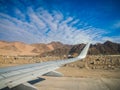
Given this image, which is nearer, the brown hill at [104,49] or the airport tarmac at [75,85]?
the airport tarmac at [75,85]

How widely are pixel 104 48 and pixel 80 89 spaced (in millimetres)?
100743

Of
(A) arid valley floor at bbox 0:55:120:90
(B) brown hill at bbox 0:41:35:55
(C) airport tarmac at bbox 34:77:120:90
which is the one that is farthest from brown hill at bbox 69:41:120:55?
(C) airport tarmac at bbox 34:77:120:90

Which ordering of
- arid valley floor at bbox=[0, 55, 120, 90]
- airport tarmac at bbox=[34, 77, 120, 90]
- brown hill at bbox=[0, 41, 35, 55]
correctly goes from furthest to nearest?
1. brown hill at bbox=[0, 41, 35, 55]
2. arid valley floor at bbox=[0, 55, 120, 90]
3. airport tarmac at bbox=[34, 77, 120, 90]

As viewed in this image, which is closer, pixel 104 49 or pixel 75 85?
pixel 75 85

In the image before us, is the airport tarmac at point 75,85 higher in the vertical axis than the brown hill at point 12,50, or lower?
lower

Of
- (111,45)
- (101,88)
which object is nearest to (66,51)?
(111,45)

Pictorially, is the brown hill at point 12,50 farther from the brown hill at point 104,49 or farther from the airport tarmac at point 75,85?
the airport tarmac at point 75,85

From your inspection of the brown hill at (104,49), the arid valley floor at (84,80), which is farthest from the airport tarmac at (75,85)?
the brown hill at (104,49)

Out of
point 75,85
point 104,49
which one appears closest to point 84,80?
point 75,85

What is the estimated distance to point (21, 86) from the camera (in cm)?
346

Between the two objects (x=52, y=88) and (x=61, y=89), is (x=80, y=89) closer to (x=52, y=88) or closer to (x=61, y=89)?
(x=61, y=89)

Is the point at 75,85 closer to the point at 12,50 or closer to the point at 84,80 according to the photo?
Result: the point at 84,80

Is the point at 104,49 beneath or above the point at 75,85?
above

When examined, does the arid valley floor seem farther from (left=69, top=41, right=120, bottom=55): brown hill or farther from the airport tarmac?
(left=69, top=41, right=120, bottom=55): brown hill
